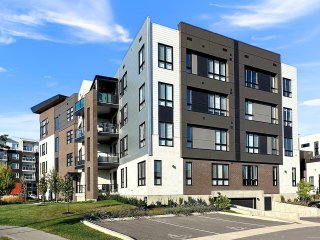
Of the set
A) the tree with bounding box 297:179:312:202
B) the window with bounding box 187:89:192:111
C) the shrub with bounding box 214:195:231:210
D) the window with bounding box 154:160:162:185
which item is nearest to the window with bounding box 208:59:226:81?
the window with bounding box 187:89:192:111

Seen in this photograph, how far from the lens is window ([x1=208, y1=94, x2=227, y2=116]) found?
39594 mm

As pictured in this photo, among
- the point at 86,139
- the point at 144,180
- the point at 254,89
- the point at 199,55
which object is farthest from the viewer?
the point at 86,139

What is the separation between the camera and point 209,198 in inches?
1463

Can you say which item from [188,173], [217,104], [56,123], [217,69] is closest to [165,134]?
[188,173]

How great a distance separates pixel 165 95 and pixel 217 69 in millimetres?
6931

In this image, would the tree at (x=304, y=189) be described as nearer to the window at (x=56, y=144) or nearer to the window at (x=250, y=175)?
the window at (x=250, y=175)

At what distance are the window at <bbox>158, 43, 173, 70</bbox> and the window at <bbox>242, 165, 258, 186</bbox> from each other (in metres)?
12.4

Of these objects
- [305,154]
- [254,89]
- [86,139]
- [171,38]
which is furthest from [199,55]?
[305,154]

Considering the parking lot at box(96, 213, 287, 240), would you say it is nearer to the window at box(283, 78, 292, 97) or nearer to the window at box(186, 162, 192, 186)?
the window at box(186, 162, 192, 186)

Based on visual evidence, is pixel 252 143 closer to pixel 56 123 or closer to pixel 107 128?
pixel 107 128

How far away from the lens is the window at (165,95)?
36156 millimetres

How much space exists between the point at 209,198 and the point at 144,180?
19.4ft

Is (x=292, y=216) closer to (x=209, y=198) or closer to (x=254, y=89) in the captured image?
(x=209, y=198)

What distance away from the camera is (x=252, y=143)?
4253 centimetres
